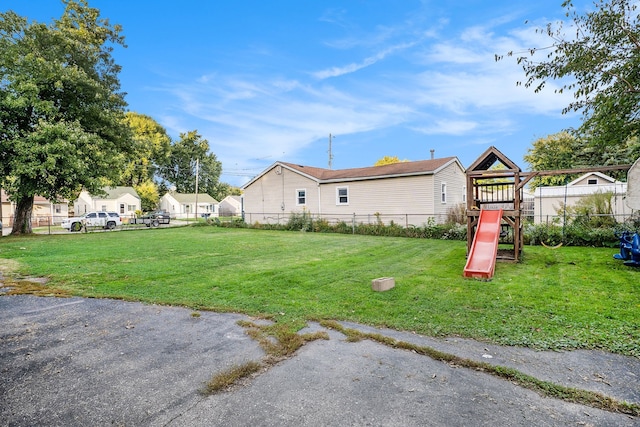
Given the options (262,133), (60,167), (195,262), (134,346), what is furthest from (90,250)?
(262,133)

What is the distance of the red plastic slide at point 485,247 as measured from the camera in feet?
22.4

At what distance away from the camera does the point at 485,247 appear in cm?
796

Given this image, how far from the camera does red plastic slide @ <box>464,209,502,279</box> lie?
6.83 metres

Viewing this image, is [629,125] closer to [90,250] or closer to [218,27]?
[218,27]

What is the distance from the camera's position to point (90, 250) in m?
11.5

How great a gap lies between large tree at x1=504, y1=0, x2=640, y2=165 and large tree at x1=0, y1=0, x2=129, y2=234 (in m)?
19.8

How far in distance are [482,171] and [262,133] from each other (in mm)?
25441

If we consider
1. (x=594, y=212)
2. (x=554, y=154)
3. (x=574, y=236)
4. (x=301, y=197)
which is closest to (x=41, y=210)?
(x=301, y=197)

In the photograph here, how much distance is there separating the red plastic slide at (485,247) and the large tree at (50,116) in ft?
58.8

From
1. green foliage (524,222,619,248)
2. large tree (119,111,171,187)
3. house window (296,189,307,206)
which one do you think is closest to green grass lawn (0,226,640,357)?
green foliage (524,222,619,248)

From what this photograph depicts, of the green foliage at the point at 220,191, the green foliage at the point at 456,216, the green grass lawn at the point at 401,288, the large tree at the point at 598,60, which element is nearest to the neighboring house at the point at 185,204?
the green foliage at the point at 220,191

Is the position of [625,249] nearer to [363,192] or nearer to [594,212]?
[594,212]

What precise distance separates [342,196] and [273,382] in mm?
18753

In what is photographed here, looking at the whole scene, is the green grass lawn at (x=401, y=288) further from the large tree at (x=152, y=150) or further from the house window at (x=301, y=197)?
the large tree at (x=152, y=150)
